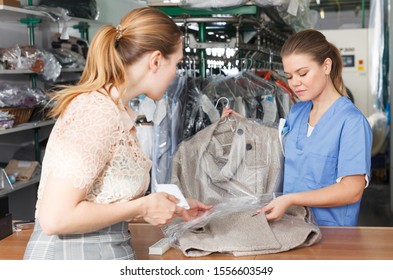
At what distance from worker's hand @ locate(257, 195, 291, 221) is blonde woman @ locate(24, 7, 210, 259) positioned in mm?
408

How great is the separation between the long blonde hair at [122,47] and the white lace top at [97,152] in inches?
2.4

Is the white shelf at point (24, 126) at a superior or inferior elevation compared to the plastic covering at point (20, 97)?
inferior

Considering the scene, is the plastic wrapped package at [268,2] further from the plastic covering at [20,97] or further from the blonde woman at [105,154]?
the blonde woman at [105,154]

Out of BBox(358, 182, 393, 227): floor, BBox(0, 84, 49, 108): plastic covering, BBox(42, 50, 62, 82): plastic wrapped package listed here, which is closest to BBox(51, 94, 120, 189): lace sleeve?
BBox(0, 84, 49, 108): plastic covering

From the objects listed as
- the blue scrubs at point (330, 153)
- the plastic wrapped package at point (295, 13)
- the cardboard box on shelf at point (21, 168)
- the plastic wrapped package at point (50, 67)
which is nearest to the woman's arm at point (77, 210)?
the blue scrubs at point (330, 153)

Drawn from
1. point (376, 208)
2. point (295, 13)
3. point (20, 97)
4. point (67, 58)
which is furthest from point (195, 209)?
point (376, 208)

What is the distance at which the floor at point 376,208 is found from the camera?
5.92 metres

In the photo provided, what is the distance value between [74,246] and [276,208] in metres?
0.71

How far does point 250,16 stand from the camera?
12.6 feet

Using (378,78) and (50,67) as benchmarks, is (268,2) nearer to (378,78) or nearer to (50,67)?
(50,67)

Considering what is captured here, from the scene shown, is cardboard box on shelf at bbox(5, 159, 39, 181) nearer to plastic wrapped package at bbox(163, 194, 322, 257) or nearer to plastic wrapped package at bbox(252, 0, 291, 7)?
plastic wrapped package at bbox(252, 0, 291, 7)

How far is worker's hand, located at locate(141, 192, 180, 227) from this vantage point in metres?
1.48
